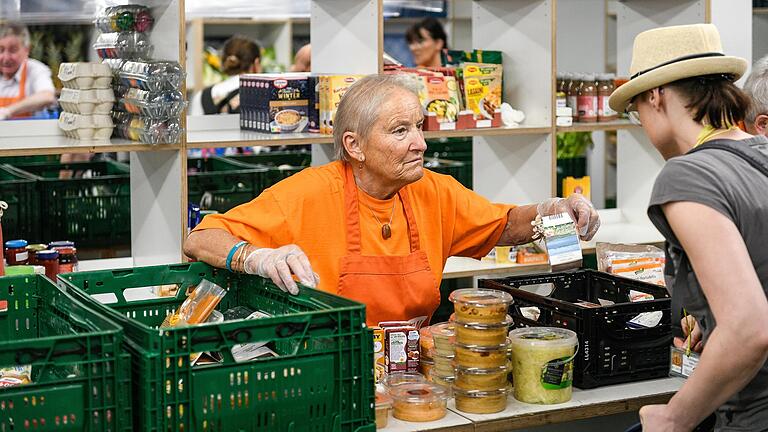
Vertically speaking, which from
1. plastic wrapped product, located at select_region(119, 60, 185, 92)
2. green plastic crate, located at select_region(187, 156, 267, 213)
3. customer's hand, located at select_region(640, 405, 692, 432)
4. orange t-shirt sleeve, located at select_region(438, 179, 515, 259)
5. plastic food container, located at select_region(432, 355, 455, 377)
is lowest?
customer's hand, located at select_region(640, 405, 692, 432)

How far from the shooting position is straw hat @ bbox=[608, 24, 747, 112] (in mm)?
2385

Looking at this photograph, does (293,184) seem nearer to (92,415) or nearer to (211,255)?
(211,255)

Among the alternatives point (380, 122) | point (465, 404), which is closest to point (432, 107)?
point (380, 122)

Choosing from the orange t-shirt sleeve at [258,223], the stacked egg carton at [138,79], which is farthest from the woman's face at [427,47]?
the orange t-shirt sleeve at [258,223]

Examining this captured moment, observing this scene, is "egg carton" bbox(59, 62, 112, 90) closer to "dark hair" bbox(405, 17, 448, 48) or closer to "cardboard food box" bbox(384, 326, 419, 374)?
"cardboard food box" bbox(384, 326, 419, 374)

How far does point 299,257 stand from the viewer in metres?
2.81

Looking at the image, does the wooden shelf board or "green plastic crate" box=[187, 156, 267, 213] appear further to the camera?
"green plastic crate" box=[187, 156, 267, 213]

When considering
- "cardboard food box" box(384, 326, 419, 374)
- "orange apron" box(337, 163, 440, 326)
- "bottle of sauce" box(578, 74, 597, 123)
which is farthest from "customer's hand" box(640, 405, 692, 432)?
"bottle of sauce" box(578, 74, 597, 123)

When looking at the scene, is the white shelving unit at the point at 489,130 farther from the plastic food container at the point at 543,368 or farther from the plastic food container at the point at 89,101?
the plastic food container at the point at 543,368

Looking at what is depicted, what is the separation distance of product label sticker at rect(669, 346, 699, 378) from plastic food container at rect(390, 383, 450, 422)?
76cm

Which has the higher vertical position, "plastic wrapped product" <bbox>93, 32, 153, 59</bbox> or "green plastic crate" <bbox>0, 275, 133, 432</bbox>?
"plastic wrapped product" <bbox>93, 32, 153, 59</bbox>

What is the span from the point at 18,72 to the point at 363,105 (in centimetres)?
496

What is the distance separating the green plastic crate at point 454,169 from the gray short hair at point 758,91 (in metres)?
2.40

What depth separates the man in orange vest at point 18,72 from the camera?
7352 mm
